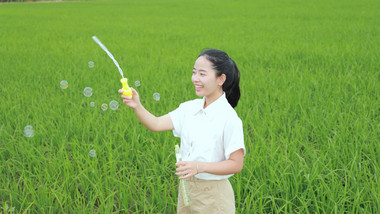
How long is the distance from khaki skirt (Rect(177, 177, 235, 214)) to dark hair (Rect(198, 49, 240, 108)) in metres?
0.33

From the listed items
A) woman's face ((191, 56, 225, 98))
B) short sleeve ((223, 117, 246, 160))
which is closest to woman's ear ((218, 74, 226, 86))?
woman's face ((191, 56, 225, 98))

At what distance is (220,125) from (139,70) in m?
3.99

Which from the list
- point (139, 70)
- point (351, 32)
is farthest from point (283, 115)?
point (351, 32)

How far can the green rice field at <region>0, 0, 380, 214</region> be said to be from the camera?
202 cm

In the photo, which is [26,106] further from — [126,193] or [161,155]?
[126,193]

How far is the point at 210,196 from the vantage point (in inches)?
52.0

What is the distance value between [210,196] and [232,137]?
265mm

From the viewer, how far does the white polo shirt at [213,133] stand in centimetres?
122

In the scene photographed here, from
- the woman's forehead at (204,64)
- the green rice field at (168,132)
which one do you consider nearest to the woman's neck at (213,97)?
the woman's forehead at (204,64)

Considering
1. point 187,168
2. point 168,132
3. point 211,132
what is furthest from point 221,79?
point 168,132

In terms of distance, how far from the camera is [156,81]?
4.44m

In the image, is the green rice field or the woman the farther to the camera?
the green rice field

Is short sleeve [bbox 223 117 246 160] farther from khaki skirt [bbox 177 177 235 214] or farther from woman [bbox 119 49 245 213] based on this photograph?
khaki skirt [bbox 177 177 235 214]

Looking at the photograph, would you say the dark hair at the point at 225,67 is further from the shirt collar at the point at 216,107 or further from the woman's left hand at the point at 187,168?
the woman's left hand at the point at 187,168
